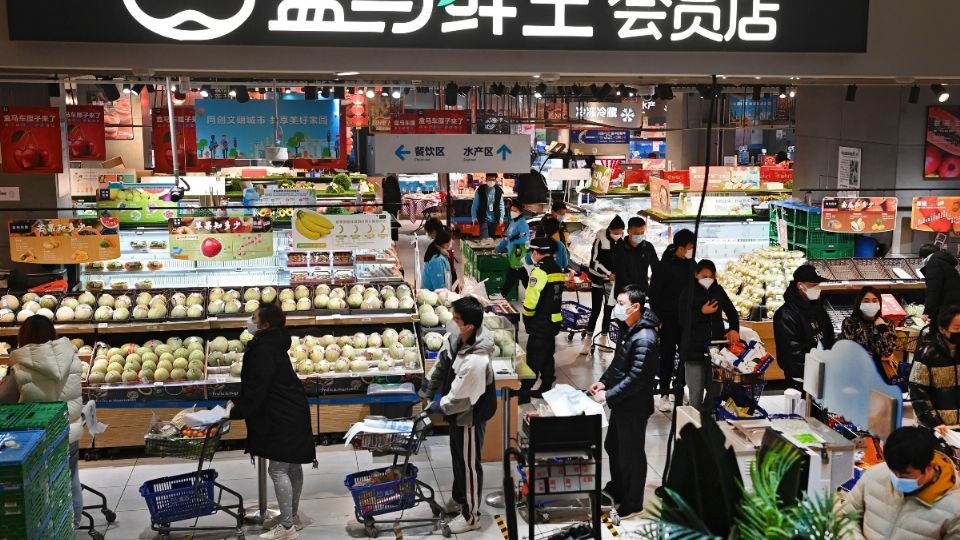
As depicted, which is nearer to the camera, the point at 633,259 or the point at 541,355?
the point at 541,355

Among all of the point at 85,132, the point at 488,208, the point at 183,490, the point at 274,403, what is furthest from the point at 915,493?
the point at 488,208

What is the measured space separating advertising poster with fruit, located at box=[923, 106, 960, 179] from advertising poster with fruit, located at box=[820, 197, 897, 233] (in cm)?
127

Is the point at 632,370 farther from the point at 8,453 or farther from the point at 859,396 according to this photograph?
the point at 8,453

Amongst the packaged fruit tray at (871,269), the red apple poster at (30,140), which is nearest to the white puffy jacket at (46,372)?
the red apple poster at (30,140)

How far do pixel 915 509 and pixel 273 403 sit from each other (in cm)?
400

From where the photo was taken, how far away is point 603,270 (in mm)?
11797

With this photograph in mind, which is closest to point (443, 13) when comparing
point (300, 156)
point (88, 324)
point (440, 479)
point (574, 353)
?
point (440, 479)

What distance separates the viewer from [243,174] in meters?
20.8

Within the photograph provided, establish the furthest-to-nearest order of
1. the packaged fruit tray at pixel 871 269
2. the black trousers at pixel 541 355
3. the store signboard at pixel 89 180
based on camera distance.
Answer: the store signboard at pixel 89 180 → the packaged fruit tray at pixel 871 269 → the black trousers at pixel 541 355

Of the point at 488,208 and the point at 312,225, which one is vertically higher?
the point at 312,225

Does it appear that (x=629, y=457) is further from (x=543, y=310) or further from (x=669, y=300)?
(x=669, y=300)

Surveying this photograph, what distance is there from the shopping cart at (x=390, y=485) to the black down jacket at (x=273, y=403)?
1.26ft

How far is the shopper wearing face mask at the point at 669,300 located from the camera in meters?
9.41

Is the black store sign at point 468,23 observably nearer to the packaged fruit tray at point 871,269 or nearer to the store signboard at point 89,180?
the packaged fruit tray at point 871,269
